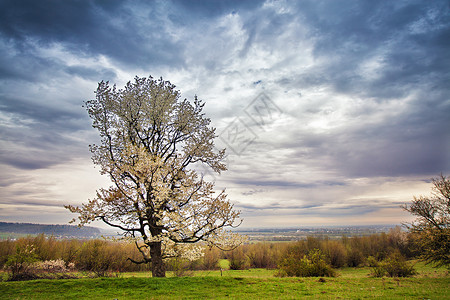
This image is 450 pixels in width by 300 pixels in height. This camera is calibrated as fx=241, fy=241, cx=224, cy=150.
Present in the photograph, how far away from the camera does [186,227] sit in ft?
39.3

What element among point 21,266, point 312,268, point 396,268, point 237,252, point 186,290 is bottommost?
point 237,252

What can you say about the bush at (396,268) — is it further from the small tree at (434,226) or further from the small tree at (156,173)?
the small tree at (156,173)

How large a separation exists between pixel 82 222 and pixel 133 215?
7.91 feet

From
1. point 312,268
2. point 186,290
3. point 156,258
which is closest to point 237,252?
point 312,268

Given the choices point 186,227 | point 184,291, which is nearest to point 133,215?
point 186,227

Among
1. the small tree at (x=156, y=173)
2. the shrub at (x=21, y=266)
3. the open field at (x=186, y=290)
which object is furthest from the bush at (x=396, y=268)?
the shrub at (x=21, y=266)

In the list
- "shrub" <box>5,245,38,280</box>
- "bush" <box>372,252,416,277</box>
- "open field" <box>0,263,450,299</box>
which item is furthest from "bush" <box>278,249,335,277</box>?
"shrub" <box>5,245,38,280</box>

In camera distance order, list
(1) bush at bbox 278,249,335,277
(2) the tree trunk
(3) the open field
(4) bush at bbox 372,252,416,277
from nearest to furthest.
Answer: (3) the open field, (2) the tree trunk, (1) bush at bbox 278,249,335,277, (4) bush at bbox 372,252,416,277

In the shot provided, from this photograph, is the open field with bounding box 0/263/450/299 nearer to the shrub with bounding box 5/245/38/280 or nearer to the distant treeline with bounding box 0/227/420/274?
the shrub with bounding box 5/245/38/280

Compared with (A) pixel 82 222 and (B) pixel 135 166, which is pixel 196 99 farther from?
(A) pixel 82 222

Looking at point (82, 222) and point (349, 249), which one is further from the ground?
point (82, 222)

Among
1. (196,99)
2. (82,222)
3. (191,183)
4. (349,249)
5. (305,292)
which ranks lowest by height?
(349,249)

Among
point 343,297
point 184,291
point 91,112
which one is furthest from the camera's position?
point 91,112

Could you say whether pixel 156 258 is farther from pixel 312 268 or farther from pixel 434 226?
pixel 434 226
